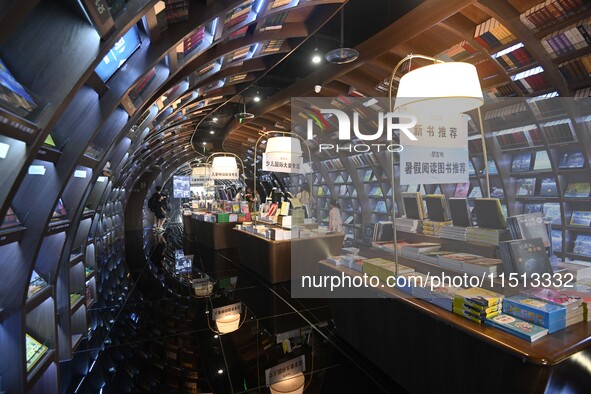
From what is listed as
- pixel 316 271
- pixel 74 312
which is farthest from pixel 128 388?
pixel 316 271

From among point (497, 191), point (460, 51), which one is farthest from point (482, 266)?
point (497, 191)

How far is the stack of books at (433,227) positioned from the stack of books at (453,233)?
65 mm

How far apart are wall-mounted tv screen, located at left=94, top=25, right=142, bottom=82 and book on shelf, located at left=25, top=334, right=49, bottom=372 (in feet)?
6.40

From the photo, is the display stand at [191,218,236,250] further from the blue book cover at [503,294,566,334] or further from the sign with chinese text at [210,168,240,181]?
the blue book cover at [503,294,566,334]

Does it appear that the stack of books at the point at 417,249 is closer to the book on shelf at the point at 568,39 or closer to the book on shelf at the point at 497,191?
Answer: the book on shelf at the point at 568,39

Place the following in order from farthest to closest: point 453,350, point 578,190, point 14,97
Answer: point 578,190
point 453,350
point 14,97

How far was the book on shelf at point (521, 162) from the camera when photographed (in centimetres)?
486

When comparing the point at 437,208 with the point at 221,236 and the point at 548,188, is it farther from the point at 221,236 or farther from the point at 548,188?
the point at 221,236

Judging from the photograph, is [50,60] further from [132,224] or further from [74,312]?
[132,224]

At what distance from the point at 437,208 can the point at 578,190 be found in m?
2.79

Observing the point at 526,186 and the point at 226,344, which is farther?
the point at 526,186

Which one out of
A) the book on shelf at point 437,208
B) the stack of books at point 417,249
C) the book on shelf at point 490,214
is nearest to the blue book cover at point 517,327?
the book on shelf at point 490,214

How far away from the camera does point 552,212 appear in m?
4.62

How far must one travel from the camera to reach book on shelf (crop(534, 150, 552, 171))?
459 centimetres
